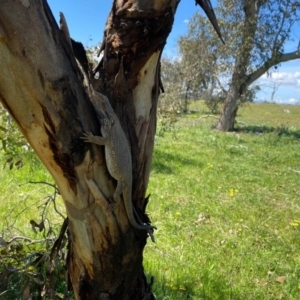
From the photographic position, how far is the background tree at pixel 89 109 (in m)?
1.44

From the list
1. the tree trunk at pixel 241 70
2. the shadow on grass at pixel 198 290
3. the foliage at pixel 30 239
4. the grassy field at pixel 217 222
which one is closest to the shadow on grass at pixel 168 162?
the grassy field at pixel 217 222

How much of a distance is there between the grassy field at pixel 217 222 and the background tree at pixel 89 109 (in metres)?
1.42

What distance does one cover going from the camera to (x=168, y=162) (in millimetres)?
8242

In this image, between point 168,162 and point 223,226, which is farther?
point 168,162

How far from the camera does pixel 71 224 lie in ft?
A: 6.08

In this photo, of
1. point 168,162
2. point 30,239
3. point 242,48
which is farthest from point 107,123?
point 242,48

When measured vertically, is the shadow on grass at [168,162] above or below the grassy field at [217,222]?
above

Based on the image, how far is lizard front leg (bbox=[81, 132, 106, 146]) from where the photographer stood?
64.2 inches

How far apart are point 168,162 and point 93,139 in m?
6.61

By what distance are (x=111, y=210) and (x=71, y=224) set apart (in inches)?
8.2

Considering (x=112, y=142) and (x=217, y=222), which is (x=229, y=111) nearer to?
(x=217, y=222)

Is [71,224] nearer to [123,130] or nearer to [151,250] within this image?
[123,130]

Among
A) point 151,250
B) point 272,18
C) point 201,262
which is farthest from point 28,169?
point 272,18

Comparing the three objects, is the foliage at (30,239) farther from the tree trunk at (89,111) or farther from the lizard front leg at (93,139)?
the lizard front leg at (93,139)
